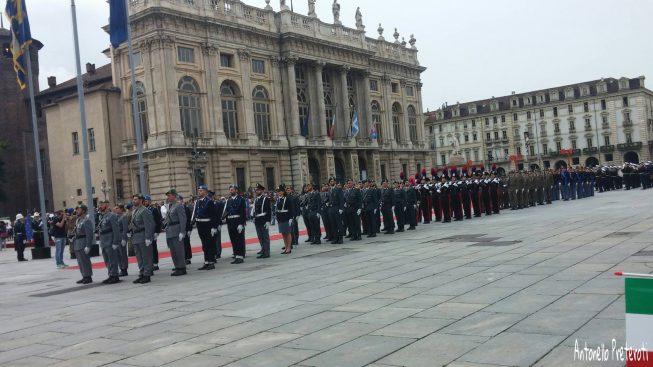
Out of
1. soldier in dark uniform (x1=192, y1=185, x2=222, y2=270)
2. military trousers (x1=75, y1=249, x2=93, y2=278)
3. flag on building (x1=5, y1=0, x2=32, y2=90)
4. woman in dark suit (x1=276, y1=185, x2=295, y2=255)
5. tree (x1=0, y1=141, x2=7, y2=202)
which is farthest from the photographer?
tree (x1=0, y1=141, x2=7, y2=202)

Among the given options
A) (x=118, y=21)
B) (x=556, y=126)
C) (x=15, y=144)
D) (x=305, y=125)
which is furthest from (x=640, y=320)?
(x=556, y=126)

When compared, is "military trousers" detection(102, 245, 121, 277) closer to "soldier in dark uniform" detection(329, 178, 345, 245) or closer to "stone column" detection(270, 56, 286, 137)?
"soldier in dark uniform" detection(329, 178, 345, 245)

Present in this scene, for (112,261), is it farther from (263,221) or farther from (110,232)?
(263,221)

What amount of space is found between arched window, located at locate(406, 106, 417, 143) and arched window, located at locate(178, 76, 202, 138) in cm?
2951

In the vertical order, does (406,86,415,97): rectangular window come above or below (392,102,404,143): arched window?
above

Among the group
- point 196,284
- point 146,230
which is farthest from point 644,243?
point 146,230

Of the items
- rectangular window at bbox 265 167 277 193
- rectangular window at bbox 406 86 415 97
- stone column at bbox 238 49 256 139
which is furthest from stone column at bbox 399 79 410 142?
stone column at bbox 238 49 256 139

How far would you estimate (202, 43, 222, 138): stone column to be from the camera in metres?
42.6

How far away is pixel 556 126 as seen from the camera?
10494 cm

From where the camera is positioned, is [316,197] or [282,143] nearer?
[316,197]

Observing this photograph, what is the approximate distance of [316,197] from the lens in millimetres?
19516

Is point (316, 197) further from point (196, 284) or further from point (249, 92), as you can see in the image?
point (249, 92)

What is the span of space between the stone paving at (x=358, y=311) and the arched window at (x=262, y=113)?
109 feet

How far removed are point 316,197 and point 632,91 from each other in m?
92.8
